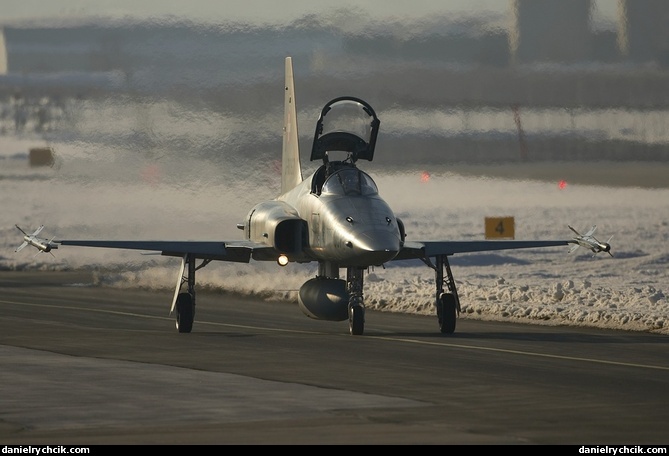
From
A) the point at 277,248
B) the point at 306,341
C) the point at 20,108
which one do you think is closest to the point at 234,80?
the point at 20,108

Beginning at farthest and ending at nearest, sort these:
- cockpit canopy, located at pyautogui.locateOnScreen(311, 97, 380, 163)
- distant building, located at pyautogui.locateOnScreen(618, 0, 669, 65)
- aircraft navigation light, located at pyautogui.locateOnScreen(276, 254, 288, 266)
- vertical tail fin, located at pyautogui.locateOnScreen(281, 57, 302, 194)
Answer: distant building, located at pyautogui.locateOnScreen(618, 0, 669, 65)
vertical tail fin, located at pyautogui.locateOnScreen(281, 57, 302, 194)
cockpit canopy, located at pyautogui.locateOnScreen(311, 97, 380, 163)
aircraft navigation light, located at pyautogui.locateOnScreen(276, 254, 288, 266)

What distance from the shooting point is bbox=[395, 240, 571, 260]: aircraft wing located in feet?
99.1

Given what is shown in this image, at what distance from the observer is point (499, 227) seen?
53.5 meters

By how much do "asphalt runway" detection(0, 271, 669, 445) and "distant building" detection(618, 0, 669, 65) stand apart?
13.9 meters

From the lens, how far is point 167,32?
46250 mm

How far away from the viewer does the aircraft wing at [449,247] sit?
99.1 feet

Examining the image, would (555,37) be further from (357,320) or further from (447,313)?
(357,320)

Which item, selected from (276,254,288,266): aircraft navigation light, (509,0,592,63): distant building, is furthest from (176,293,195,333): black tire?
(509,0,592,63): distant building

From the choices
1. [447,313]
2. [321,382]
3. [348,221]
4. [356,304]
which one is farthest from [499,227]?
[321,382]

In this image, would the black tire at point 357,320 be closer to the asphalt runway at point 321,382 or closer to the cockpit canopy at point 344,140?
the asphalt runway at point 321,382

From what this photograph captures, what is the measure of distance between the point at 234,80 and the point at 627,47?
11.1 meters

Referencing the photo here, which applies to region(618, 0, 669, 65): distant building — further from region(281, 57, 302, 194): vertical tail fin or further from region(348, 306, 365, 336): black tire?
region(348, 306, 365, 336): black tire

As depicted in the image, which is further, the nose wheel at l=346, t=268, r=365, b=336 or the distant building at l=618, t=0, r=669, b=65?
the distant building at l=618, t=0, r=669, b=65

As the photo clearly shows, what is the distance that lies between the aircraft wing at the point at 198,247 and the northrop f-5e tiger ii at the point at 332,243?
19 mm
